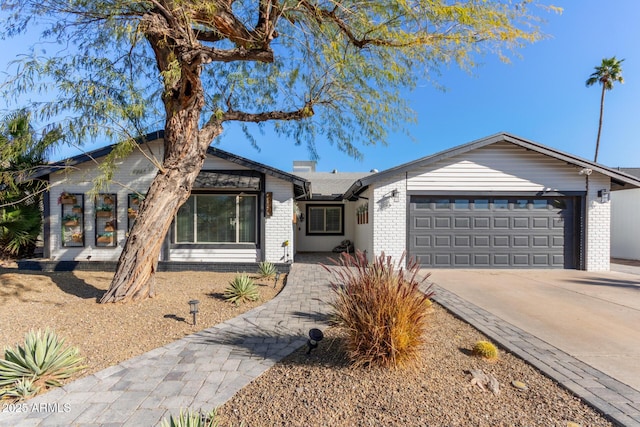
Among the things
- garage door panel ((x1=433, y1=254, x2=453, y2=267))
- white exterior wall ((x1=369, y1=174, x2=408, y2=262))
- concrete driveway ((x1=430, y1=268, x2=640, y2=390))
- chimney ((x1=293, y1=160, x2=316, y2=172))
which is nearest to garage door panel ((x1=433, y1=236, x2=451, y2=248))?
garage door panel ((x1=433, y1=254, x2=453, y2=267))

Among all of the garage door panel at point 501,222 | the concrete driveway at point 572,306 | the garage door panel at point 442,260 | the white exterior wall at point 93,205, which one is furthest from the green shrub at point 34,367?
the garage door panel at point 501,222

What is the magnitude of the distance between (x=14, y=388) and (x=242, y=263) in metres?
6.41

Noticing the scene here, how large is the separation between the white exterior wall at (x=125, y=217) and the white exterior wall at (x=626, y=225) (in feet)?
47.2

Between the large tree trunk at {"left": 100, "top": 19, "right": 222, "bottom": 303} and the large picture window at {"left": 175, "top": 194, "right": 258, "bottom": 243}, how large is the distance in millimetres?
3677

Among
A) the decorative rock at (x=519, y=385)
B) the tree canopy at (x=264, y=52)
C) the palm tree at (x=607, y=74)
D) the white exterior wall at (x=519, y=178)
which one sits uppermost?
the palm tree at (x=607, y=74)

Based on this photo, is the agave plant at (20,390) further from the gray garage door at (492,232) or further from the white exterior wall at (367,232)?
the gray garage door at (492,232)

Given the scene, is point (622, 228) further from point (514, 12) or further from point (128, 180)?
point (128, 180)

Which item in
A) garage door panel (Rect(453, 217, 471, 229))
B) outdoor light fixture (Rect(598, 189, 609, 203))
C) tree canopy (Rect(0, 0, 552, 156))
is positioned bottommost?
garage door panel (Rect(453, 217, 471, 229))

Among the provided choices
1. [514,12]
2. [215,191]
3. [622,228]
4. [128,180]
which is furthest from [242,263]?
[622,228]

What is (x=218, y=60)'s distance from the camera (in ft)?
17.6

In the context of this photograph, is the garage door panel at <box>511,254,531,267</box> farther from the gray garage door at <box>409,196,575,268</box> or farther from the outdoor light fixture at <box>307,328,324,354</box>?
the outdoor light fixture at <box>307,328,324,354</box>

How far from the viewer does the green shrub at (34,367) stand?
261cm

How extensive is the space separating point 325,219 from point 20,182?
10.7 meters

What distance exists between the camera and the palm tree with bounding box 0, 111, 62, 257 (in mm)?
4727
